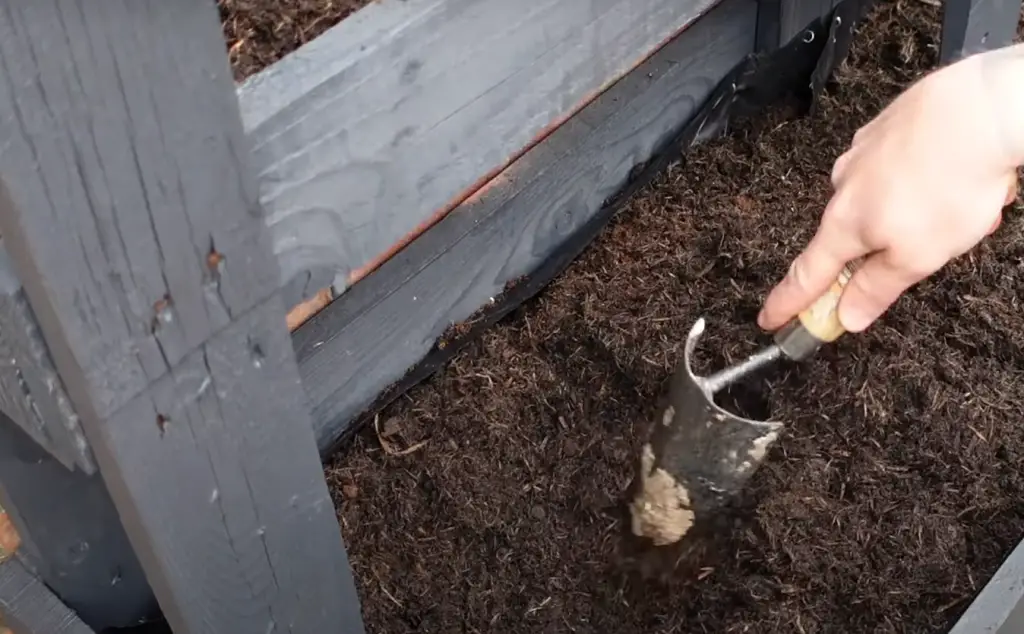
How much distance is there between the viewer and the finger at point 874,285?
3.37ft

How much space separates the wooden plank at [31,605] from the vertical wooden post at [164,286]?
1.20 feet

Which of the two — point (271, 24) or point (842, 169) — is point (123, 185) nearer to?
point (842, 169)

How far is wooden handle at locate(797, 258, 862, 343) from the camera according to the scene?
112 cm

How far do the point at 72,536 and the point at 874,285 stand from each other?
0.91 m

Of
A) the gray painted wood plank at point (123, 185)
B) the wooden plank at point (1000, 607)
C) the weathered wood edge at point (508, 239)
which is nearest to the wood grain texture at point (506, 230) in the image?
the weathered wood edge at point (508, 239)

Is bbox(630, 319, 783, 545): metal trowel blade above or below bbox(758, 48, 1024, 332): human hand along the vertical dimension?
below

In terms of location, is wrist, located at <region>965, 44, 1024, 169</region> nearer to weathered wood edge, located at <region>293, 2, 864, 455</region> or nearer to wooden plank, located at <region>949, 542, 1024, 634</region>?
wooden plank, located at <region>949, 542, 1024, 634</region>

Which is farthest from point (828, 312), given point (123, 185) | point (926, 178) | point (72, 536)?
point (72, 536)

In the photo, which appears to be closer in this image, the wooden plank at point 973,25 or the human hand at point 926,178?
the human hand at point 926,178

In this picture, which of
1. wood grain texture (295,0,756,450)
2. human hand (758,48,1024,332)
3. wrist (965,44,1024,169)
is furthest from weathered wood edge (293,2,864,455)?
wrist (965,44,1024,169)

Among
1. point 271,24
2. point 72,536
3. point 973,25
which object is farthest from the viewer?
point 973,25

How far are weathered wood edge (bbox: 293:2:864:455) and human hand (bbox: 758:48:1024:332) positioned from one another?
0.65 meters

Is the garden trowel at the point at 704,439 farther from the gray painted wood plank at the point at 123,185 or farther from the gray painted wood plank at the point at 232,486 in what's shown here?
the gray painted wood plank at the point at 123,185

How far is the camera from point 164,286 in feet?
2.44
